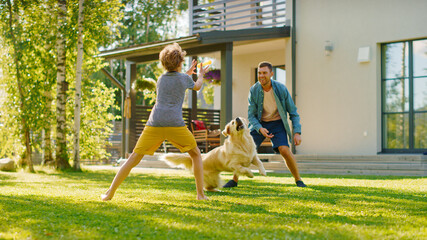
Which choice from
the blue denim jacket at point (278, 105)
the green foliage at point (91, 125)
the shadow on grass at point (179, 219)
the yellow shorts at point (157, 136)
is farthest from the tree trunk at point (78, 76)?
the yellow shorts at point (157, 136)

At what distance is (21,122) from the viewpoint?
38.0 feet

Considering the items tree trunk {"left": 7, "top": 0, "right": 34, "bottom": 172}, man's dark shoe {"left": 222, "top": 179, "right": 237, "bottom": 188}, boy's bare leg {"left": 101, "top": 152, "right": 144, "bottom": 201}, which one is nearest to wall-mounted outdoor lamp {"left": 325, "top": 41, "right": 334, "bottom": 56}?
man's dark shoe {"left": 222, "top": 179, "right": 237, "bottom": 188}

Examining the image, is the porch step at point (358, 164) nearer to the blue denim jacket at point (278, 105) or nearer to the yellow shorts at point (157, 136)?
the blue denim jacket at point (278, 105)

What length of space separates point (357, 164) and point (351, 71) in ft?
8.73

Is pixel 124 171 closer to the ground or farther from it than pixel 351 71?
closer to the ground

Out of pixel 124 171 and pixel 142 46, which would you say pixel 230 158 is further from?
pixel 142 46

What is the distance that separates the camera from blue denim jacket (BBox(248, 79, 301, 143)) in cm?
638

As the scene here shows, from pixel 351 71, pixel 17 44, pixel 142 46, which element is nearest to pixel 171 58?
pixel 17 44

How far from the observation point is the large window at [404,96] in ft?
36.6

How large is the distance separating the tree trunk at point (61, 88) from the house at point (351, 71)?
2.90m

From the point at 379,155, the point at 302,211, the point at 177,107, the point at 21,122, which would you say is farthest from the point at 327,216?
the point at 21,122

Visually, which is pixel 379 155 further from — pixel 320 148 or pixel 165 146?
pixel 165 146

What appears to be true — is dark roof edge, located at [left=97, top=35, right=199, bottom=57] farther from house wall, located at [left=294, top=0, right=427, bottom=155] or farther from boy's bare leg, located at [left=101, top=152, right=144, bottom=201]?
boy's bare leg, located at [left=101, top=152, right=144, bottom=201]

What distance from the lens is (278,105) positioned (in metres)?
6.38
